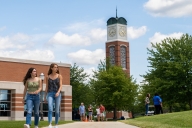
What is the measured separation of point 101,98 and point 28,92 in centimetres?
4400

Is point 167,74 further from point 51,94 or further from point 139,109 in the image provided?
point 139,109

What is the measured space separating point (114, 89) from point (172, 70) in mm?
15003

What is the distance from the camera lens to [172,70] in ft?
135

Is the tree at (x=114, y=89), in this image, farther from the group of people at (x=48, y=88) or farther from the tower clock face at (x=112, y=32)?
the tower clock face at (x=112, y=32)

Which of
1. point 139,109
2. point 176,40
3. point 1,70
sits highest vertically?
point 176,40

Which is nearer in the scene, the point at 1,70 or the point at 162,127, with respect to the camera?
the point at 162,127

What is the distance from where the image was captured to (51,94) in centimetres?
1135

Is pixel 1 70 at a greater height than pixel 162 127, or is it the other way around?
pixel 1 70

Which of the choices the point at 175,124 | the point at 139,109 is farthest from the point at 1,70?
the point at 139,109

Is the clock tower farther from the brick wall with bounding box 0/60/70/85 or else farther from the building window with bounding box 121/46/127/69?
the brick wall with bounding box 0/60/70/85

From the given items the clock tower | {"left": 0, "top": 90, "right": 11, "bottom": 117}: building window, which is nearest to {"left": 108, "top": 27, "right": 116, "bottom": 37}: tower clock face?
the clock tower

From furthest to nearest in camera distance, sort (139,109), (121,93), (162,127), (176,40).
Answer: (139,109)
(121,93)
(176,40)
(162,127)

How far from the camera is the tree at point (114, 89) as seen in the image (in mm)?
53656

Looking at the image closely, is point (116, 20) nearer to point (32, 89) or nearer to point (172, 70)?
point (172, 70)
